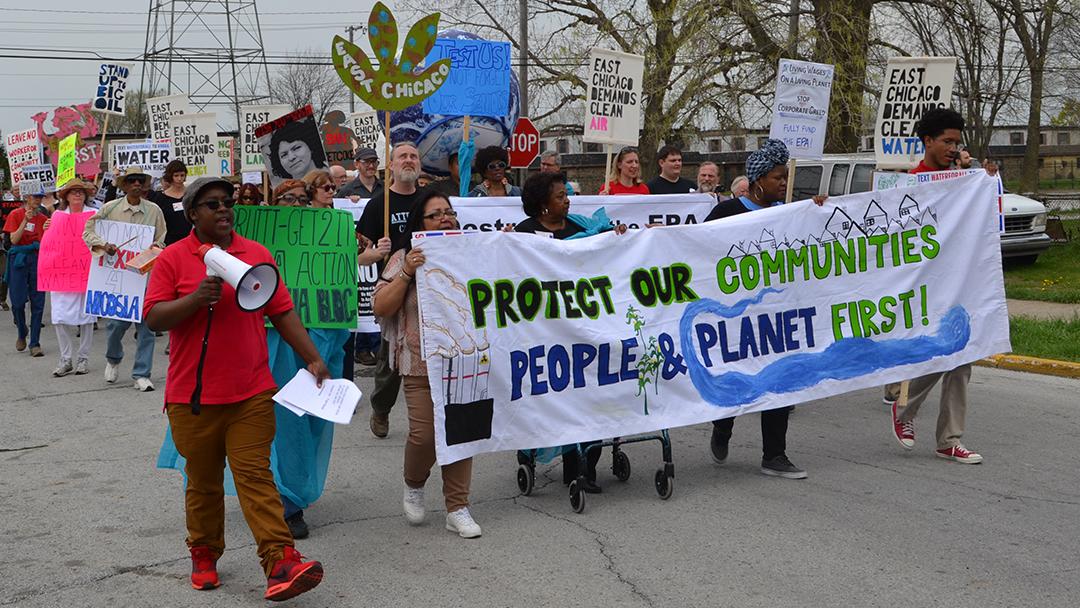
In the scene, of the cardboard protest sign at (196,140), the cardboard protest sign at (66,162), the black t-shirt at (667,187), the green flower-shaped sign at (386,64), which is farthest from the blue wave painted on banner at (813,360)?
the cardboard protest sign at (196,140)

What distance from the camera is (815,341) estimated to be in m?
7.24

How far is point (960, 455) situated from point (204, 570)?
453 centimetres

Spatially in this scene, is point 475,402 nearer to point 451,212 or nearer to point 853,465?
point 451,212

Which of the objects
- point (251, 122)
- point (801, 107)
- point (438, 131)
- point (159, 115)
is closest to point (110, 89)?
point (159, 115)

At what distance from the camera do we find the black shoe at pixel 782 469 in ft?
22.9

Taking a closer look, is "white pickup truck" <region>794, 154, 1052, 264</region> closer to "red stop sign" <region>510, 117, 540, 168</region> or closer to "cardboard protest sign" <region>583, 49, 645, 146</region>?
"red stop sign" <region>510, 117, 540, 168</region>

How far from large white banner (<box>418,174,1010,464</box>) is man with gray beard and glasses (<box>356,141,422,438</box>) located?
668mm

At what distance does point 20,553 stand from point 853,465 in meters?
4.65

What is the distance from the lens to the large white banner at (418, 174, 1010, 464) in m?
6.07

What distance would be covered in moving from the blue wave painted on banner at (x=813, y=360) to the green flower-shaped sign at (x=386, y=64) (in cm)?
198

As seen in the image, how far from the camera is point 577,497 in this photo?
6305 mm

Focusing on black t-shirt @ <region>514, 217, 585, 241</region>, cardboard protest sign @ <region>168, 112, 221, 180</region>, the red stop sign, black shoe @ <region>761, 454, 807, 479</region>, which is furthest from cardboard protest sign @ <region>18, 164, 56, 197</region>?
black shoe @ <region>761, 454, 807, 479</region>

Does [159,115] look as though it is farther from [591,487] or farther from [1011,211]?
[1011,211]

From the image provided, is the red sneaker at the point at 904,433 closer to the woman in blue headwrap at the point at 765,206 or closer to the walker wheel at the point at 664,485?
the woman in blue headwrap at the point at 765,206
